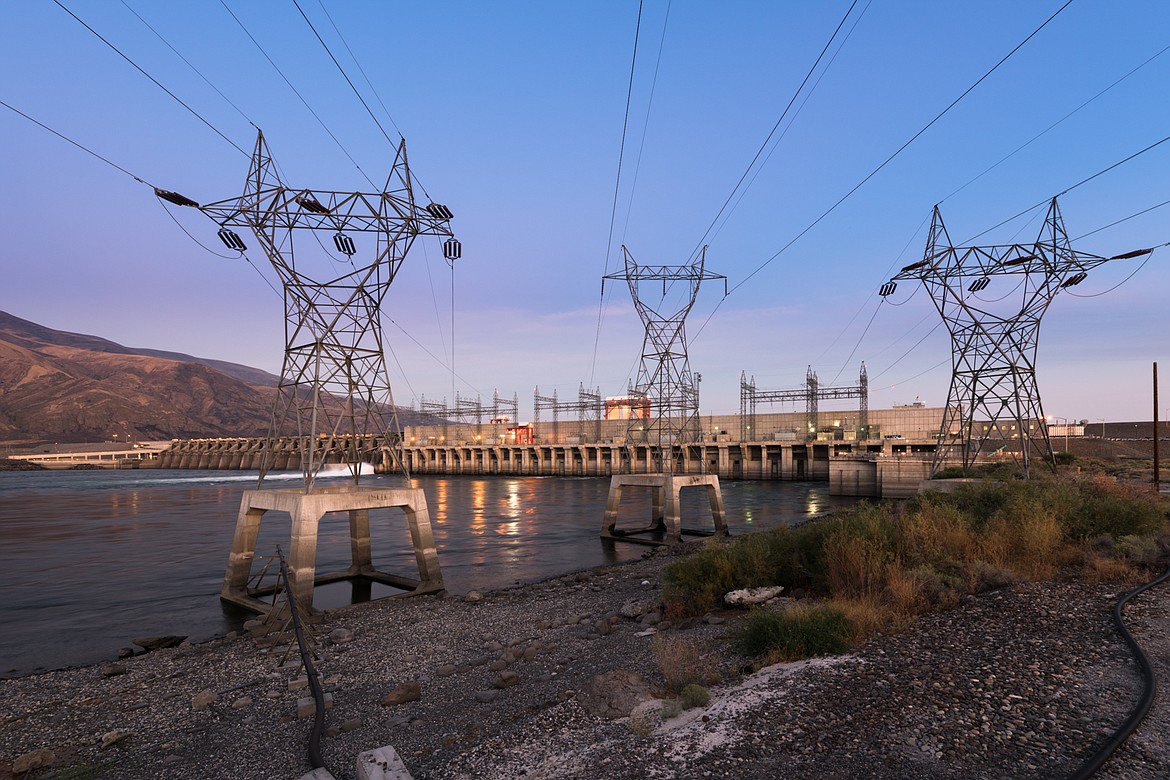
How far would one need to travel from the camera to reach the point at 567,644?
40.5 feet

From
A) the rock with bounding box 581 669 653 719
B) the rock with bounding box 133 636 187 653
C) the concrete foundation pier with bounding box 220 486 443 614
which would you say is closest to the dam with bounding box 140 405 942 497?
the concrete foundation pier with bounding box 220 486 443 614

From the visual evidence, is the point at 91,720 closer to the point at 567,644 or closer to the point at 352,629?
the point at 352,629

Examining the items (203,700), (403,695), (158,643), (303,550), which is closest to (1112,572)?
(403,695)

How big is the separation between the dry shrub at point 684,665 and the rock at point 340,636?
25.2ft

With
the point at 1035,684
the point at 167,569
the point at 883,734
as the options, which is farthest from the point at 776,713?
the point at 167,569

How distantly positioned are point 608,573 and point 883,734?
16.4 meters

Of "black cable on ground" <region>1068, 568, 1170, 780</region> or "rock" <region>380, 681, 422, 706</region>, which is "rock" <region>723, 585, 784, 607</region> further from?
"rock" <region>380, 681, 422, 706</region>

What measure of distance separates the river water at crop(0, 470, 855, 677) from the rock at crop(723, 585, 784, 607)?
1224cm

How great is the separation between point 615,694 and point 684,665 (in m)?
1.30

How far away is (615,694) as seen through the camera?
26.5ft

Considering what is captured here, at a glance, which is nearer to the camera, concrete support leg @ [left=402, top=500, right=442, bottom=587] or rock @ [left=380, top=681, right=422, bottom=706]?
rock @ [left=380, top=681, right=422, bottom=706]

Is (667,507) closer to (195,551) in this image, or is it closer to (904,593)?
(904,593)

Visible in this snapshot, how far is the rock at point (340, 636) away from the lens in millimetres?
13820

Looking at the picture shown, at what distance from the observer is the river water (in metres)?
18.7
